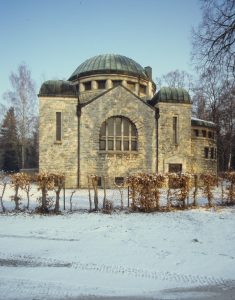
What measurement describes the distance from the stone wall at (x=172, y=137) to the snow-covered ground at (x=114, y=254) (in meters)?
14.8

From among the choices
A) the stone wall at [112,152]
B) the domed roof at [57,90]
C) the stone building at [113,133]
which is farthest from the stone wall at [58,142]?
the stone wall at [112,152]

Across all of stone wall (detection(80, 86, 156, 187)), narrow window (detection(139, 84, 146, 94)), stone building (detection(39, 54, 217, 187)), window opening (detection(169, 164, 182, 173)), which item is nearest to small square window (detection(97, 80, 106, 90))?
narrow window (detection(139, 84, 146, 94))

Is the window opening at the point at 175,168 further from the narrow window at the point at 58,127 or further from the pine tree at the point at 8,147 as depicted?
the pine tree at the point at 8,147

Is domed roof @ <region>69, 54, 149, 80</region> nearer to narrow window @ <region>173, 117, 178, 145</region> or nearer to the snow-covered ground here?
narrow window @ <region>173, 117, 178, 145</region>

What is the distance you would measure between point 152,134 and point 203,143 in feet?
16.5

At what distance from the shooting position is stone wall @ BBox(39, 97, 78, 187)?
2597cm

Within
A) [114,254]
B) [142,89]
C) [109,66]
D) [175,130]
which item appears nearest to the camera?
[114,254]

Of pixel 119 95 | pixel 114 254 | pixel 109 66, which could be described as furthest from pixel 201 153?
pixel 114 254

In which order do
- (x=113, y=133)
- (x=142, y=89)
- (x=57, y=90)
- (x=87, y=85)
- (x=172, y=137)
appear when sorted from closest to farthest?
(x=57, y=90) < (x=113, y=133) < (x=172, y=137) < (x=87, y=85) < (x=142, y=89)

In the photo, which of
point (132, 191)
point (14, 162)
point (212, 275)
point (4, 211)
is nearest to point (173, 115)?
point (132, 191)

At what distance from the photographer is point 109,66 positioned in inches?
1265

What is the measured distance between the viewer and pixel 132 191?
13.5 metres

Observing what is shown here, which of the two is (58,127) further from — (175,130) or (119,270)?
(119,270)

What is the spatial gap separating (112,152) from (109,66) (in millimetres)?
9533
